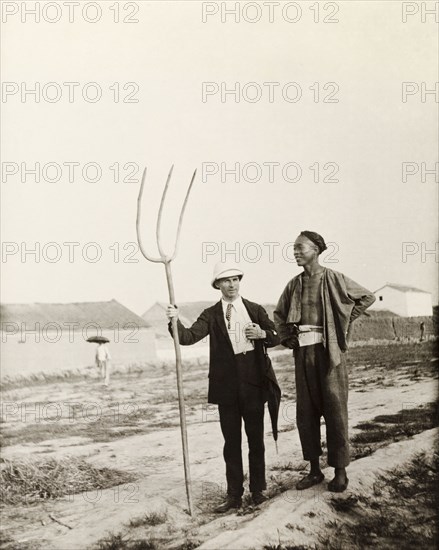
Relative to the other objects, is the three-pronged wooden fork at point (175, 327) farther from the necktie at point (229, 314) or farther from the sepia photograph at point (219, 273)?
the necktie at point (229, 314)

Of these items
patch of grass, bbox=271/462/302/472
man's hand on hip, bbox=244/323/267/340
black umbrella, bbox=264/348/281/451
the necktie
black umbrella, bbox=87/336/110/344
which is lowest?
patch of grass, bbox=271/462/302/472

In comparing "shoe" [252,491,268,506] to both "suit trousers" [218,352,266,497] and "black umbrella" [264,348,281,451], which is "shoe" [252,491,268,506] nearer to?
"suit trousers" [218,352,266,497]

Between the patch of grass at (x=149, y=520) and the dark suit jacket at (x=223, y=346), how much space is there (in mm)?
511

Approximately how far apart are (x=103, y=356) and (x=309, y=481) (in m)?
1.07

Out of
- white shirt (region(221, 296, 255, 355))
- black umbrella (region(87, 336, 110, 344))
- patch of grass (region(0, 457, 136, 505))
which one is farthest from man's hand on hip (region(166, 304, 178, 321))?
patch of grass (region(0, 457, 136, 505))

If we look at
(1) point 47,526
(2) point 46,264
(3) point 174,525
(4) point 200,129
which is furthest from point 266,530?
(4) point 200,129

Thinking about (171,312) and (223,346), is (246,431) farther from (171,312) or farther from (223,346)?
(171,312)

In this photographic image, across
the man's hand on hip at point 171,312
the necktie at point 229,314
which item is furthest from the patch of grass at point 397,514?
the man's hand on hip at point 171,312

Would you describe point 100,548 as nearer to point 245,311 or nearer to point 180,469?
point 180,469

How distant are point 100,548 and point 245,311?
1.15 meters

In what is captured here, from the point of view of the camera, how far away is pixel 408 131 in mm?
3281

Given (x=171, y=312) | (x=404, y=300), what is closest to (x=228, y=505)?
(x=171, y=312)

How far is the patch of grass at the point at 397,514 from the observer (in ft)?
9.30

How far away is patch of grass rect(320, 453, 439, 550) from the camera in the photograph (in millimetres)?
2834
